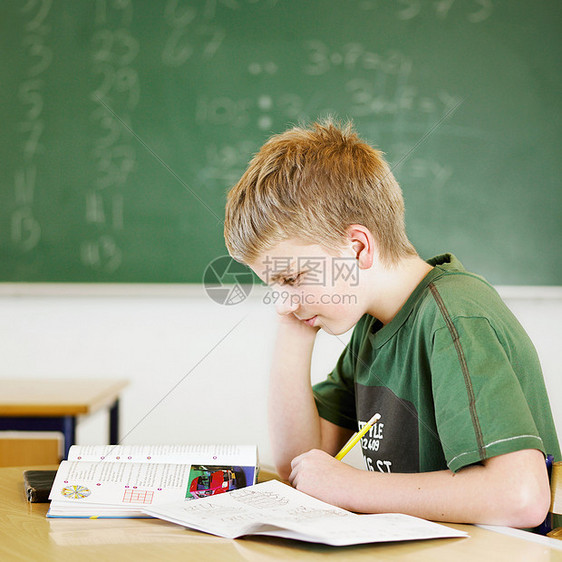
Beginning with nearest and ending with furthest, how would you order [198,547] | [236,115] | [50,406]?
[198,547], [50,406], [236,115]

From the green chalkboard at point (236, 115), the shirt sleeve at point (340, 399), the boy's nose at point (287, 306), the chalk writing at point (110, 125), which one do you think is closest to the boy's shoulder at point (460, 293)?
the boy's nose at point (287, 306)

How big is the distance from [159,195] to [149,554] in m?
1.86

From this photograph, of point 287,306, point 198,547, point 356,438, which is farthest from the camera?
point 287,306

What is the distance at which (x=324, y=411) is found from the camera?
51.6 inches

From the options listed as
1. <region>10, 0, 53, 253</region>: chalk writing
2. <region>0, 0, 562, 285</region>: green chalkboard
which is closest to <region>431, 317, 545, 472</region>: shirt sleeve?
<region>0, 0, 562, 285</region>: green chalkboard

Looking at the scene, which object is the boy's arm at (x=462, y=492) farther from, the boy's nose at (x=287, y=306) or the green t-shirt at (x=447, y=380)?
the boy's nose at (x=287, y=306)

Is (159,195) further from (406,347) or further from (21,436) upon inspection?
(406,347)

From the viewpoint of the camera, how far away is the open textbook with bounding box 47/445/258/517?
84cm

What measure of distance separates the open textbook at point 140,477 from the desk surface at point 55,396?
84 centimetres

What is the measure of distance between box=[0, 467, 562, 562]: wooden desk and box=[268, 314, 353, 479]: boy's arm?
1.51ft

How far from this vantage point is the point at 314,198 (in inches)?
41.5

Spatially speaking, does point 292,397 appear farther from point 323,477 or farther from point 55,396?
point 55,396

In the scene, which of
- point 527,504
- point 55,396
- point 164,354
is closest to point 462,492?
point 527,504

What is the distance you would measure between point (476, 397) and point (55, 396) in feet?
4.64
